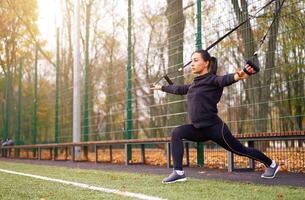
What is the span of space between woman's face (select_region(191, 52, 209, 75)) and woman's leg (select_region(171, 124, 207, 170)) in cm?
58

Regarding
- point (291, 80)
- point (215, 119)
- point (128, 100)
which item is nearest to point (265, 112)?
point (291, 80)

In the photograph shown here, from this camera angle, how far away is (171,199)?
11.3 feet

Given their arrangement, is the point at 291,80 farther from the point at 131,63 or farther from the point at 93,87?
the point at 93,87

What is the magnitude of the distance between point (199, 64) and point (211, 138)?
759 mm

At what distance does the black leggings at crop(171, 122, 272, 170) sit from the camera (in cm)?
479

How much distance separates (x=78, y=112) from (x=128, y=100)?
2.65m

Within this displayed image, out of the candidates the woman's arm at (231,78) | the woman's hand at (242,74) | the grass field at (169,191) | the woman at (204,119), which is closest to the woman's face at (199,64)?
the woman at (204,119)

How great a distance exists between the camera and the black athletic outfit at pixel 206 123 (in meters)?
4.77

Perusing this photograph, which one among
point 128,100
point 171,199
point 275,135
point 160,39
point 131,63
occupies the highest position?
point 160,39

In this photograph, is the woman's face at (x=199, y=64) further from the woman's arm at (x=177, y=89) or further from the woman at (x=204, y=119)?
the woman's arm at (x=177, y=89)

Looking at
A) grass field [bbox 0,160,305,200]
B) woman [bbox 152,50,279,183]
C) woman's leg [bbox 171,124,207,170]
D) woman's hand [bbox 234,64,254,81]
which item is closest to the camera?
grass field [bbox 0,160,305,200]

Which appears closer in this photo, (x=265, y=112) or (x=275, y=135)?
(x=275, y=135)

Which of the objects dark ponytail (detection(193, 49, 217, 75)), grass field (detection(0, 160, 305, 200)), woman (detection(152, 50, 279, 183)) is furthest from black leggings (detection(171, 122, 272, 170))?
dark ponytail (detection(193, 49, 217, 75))

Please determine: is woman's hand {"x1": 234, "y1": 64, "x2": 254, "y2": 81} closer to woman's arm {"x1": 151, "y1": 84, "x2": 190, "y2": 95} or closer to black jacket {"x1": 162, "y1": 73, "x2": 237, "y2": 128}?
black jacket {"x1": 162, "y1": 73, "x2": 237, "y2": 128}
